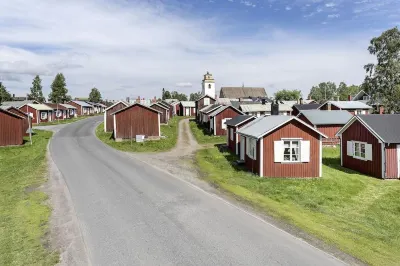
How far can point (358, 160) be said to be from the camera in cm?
2958

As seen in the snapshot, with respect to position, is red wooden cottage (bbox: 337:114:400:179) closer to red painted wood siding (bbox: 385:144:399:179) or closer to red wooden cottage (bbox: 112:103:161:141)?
red painted wood siding (bbox: 385:144:399:179)

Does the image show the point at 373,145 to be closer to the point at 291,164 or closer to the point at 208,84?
the point at 291,164

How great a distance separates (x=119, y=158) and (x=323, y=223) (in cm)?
2073

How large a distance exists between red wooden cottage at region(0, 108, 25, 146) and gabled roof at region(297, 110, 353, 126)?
3494 centimetres

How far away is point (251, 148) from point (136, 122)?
21465 mm

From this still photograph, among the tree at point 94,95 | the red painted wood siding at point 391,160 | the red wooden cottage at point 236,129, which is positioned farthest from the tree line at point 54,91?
the red painted wood siding at point 391,160

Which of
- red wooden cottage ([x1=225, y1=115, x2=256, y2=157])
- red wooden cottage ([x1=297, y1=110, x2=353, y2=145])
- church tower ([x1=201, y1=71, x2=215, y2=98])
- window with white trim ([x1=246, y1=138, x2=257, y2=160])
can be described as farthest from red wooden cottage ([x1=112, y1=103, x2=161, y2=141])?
church tower ([x1=201, y1=71, x2=215, y2=98])

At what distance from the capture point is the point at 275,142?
25.2 metres

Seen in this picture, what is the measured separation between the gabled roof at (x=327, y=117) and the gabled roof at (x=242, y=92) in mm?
76506

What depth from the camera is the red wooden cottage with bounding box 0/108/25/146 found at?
41.7 meters

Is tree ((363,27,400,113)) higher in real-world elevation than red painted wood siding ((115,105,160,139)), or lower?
higher

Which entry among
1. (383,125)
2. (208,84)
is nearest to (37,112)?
(208,84)

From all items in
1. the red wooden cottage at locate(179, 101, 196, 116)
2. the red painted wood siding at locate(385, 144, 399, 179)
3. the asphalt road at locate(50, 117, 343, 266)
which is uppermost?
the red wooden cottage at locate(179, 101, 196, 116)

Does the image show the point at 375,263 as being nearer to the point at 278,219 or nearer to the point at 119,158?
the point at 278,219
